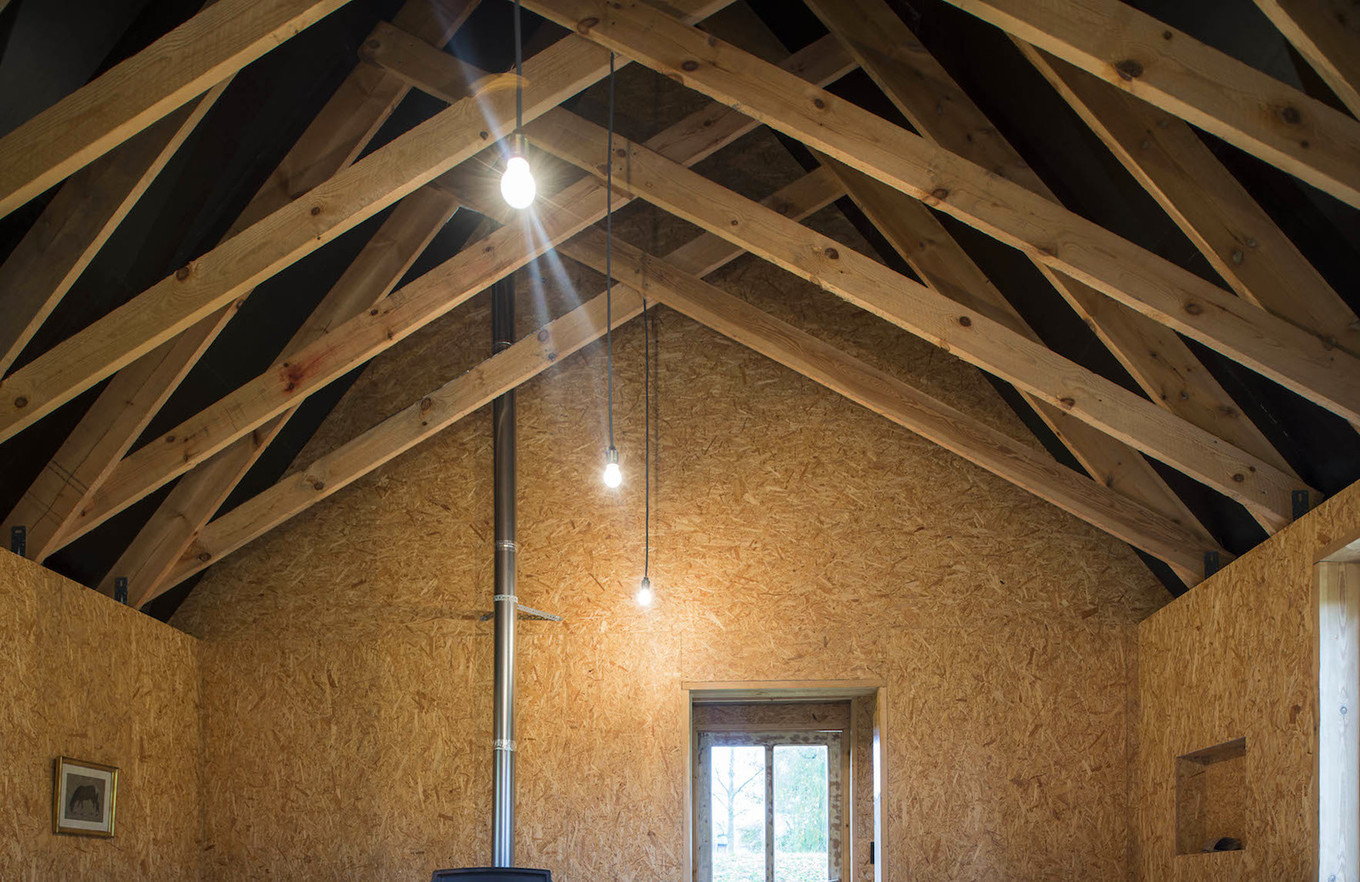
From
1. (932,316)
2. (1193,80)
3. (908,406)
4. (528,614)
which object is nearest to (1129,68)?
(1193,80)

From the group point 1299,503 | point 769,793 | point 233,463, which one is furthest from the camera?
point 769,793

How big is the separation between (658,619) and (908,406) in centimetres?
209

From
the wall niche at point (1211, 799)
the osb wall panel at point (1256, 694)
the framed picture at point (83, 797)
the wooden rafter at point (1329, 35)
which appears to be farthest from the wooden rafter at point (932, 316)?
the framed picture at point (83, 797)

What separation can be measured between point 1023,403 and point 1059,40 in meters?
3.88

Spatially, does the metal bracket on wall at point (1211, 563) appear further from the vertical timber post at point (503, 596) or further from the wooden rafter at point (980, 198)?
the vertical timber post at point (503, 596)

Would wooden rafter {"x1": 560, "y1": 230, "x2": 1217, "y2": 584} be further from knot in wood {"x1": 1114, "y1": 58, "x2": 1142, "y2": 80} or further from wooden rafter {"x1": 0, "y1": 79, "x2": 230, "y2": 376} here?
knot in wood {"x1": 1114, "y1": 58, "x2": 1142, "y2": 80}

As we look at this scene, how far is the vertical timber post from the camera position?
762 centimetres

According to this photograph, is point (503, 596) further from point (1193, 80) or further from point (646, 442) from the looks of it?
point (1193, 80)

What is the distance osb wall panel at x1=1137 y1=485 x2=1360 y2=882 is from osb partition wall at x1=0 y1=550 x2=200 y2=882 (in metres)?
5.43

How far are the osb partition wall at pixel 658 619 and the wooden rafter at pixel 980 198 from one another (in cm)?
314

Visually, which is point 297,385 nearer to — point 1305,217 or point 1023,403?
point 1023,403

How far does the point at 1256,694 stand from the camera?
5.78 metres

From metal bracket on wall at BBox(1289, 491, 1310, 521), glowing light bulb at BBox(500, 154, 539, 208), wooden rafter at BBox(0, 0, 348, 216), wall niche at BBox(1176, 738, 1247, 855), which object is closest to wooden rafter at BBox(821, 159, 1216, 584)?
wall niche at BBox(1176, 738, 1247, 855)

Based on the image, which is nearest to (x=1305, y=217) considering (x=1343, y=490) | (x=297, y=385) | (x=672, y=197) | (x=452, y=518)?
(x=1343, y=490)
